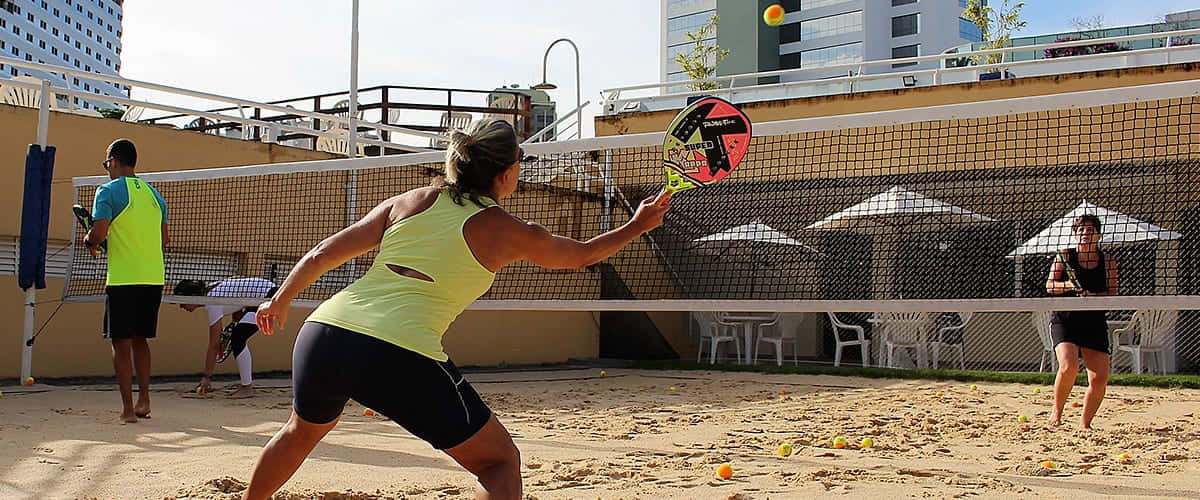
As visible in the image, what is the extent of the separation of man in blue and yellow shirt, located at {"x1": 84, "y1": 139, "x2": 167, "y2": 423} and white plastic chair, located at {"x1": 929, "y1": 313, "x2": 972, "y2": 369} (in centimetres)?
1001

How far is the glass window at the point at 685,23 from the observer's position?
71.2 metres

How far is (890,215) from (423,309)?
379 inches

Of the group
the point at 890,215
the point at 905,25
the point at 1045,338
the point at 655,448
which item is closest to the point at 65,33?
the point at 905,25

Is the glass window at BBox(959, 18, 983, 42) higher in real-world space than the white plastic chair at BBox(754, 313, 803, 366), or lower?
higher

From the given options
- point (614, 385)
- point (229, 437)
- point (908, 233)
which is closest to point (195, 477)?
point (229, 437)

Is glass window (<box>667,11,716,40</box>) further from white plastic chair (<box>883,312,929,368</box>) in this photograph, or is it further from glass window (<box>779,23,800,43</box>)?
white plastic chair (<box>883,312,929,368</box>)

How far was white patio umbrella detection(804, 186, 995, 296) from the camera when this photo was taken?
11758mm

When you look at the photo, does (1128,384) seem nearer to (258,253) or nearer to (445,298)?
(258,253)

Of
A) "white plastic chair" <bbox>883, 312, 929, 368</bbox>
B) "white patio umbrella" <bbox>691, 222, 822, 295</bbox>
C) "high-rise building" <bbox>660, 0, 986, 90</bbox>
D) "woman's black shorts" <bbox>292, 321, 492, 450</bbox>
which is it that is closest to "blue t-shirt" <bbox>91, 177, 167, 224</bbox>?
"woman's black shorts" <bbox>292, 321, 492, 450</bbox>

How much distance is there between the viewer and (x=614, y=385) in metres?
11.9

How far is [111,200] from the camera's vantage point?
7.03 metres

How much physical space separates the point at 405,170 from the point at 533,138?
4.11 metres

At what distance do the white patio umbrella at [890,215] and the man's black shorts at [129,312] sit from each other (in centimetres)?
753

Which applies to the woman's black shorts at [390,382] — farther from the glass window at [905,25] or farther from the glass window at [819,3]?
the glass window at [905,25]
